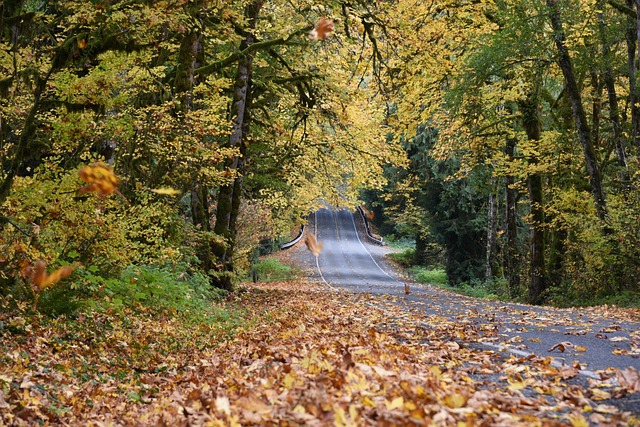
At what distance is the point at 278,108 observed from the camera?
868 inches

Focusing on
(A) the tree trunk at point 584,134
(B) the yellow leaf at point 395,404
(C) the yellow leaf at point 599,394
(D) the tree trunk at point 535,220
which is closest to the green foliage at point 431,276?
(D) the tree trunk at point 535,220

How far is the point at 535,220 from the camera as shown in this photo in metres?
20.5

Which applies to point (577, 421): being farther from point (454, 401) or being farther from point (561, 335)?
point (561, 335)

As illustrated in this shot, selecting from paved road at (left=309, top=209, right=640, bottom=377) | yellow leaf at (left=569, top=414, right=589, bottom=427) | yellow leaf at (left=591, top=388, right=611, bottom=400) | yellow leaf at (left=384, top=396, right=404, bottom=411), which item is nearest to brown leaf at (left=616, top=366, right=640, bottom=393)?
yellow leaf at (left=591, top=388, right=611, bottom=400)

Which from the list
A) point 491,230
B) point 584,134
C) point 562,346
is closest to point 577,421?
point 562,346

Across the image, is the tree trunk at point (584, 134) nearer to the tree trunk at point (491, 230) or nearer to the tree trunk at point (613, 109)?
the tree trunk at point (613, 109)

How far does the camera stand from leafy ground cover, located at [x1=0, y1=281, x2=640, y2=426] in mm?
3893

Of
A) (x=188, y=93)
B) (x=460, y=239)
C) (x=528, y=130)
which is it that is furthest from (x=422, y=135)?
(x=188, y=93)

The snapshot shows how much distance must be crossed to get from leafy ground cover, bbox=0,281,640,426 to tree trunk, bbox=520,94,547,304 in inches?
443

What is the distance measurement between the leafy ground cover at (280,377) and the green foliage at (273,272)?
28292 mm

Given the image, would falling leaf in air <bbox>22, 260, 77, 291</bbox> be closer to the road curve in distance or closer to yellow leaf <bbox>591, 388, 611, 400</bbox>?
yellow leaf <bbox>591, 388, 611, 400</bbox>

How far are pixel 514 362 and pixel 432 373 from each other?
1324 mm

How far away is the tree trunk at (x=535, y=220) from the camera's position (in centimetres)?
2047

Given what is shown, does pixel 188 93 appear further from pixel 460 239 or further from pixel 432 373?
pixel 460 239
